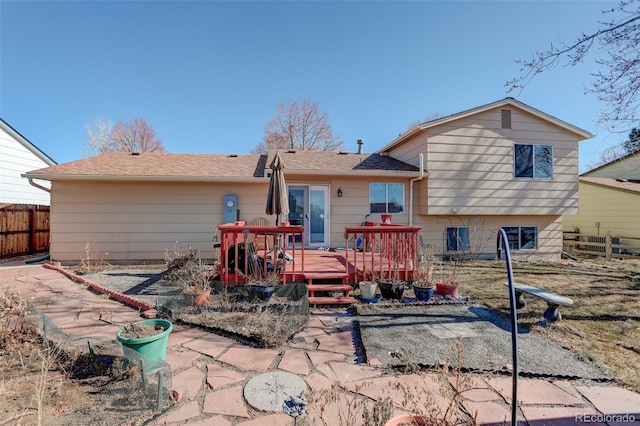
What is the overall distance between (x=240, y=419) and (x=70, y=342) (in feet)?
7.67

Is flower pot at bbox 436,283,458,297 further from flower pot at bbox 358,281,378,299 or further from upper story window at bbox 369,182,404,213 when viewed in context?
upper story window at bbox 369,182,404,213

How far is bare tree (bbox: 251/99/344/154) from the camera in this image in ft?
78.3

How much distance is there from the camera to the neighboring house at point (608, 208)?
457 inches

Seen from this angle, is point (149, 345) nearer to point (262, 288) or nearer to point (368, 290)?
point (262, 288)

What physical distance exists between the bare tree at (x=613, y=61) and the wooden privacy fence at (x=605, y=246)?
8788mm

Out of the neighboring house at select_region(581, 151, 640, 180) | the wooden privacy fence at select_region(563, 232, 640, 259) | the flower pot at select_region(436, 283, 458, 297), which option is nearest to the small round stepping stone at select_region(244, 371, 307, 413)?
the flower pot at select_region(436, 283, 458, 297)

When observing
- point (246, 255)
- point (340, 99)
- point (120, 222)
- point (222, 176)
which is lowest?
point (246, 255)

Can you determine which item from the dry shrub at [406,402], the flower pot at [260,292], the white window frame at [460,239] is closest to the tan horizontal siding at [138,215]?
the flower pot at [260,292]

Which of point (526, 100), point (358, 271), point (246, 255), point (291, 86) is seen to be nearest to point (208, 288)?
point (246, 255)

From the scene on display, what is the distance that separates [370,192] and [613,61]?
5.91 meters

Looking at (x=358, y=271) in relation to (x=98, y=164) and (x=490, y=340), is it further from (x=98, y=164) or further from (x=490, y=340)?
(x=98, y=164)

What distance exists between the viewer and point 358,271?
17.5 ft

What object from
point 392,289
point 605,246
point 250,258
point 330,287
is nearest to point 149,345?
point 250,258

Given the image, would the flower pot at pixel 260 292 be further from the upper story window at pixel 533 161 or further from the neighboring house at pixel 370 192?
the upper story window at pixel 533 161
